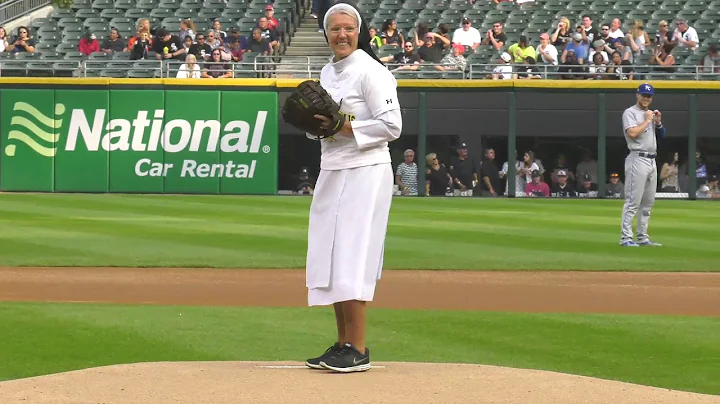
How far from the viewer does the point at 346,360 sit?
6.15 m

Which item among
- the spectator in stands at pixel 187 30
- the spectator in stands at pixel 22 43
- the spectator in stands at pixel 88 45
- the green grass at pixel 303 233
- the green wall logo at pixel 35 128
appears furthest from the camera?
the spectator in stands at pixel 22 43

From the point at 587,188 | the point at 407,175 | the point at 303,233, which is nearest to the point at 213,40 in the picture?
the point at 407,175

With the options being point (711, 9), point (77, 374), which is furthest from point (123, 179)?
point (77, 374)

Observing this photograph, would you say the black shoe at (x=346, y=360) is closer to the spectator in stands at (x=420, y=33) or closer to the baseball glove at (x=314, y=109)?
the baseball glove at (x=314, y=109)

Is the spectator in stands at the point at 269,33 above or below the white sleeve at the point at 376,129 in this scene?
above

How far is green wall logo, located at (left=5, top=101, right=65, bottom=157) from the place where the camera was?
26.7 meters

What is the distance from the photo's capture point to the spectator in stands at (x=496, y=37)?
2709cm

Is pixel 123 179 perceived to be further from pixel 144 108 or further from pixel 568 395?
pixel 568 395

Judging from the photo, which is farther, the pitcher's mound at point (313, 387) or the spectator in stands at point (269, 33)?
the spectator in stands at point (269, 33)

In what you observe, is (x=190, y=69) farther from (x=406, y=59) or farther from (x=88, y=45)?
(x=406, y=59)

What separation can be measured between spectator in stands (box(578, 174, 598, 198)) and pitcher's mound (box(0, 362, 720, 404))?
20390 mm

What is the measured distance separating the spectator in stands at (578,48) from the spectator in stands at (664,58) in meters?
1.34

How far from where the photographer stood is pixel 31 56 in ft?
89.2

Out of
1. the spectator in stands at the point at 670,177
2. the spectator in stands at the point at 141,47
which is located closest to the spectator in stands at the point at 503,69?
the spectator in stands at the point at 670,177
